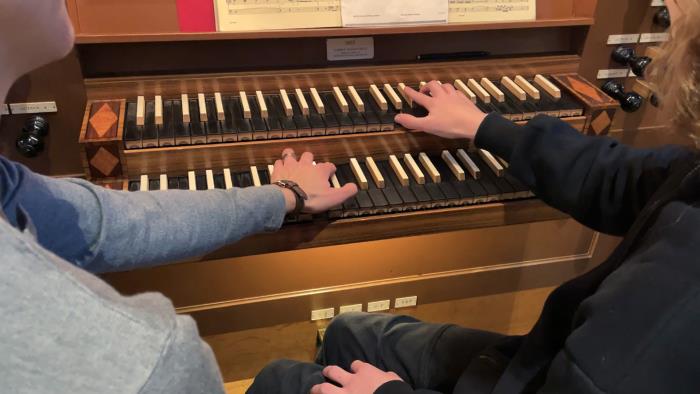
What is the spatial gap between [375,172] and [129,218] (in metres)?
0.62

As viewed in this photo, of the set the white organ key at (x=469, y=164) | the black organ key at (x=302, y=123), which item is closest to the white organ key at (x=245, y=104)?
the black organ key at (x=302, y=123)

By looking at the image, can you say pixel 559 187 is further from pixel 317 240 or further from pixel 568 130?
pixel 317 240

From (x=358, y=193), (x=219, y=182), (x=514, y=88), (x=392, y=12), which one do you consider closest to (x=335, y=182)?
(x=358, y=193)

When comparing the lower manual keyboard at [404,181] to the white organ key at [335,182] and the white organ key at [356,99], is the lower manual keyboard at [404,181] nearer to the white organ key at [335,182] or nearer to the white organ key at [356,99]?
the white organ key at [335,182]

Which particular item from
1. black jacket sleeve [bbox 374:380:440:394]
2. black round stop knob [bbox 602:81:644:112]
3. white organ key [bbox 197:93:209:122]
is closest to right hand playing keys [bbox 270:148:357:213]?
white organ key [bbox 197:93:209:122]

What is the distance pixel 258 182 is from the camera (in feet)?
4.62

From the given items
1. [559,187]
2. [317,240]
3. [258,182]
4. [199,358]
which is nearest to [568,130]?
[559,187]

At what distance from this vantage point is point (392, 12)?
61.3 inches

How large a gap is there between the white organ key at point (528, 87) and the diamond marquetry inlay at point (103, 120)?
1.09 metres

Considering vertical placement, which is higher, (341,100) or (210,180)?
(341,100)

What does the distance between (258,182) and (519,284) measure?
139cm

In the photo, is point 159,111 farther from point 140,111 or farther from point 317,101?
point 317,101

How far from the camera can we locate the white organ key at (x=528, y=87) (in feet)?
5.36

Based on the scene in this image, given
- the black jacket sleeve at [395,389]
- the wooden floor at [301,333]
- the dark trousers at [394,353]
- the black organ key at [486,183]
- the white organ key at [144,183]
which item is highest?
the white organ key at [144,183]
